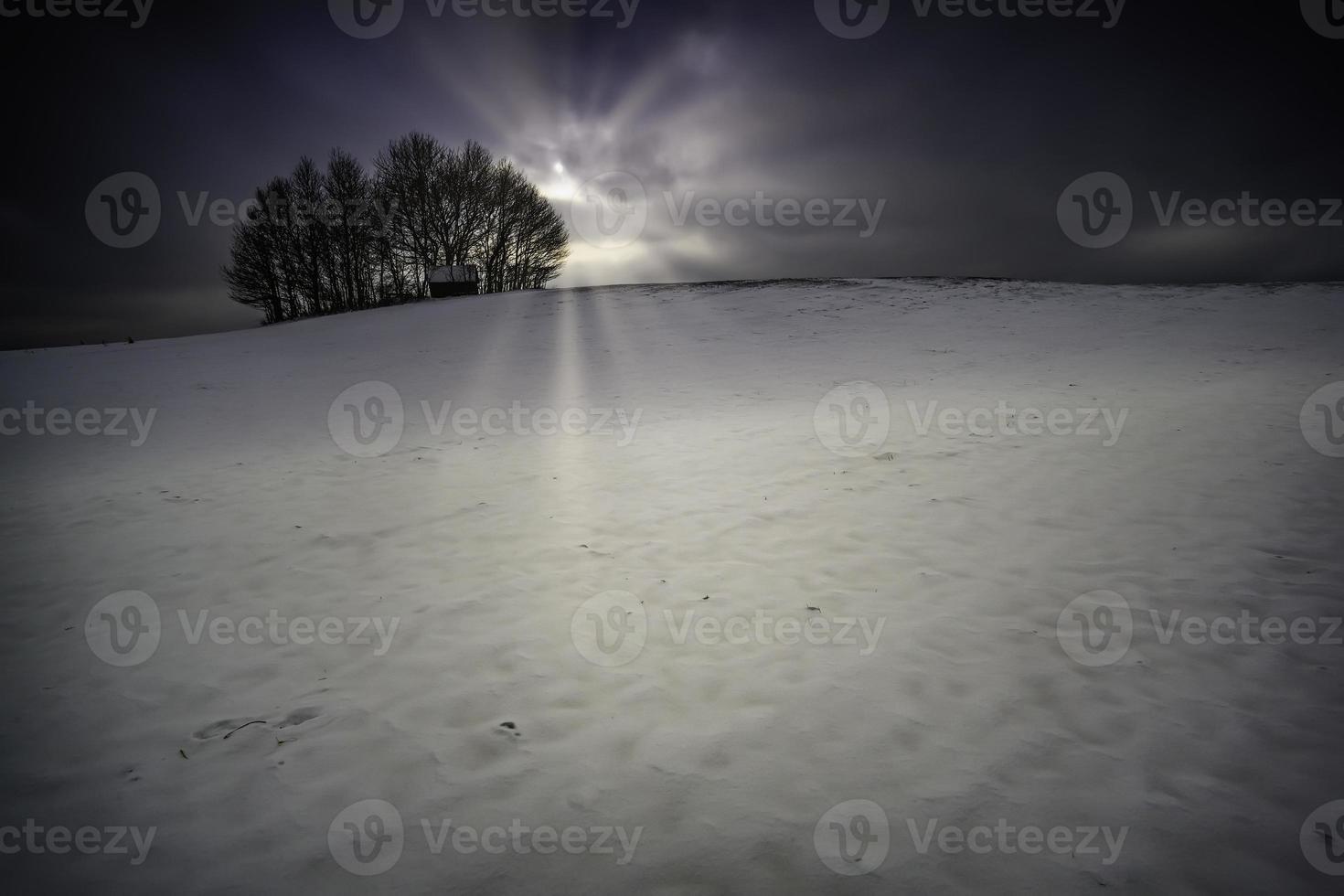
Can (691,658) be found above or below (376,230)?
below

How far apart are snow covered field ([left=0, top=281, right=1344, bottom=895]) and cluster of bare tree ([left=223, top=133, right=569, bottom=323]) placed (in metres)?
26.8

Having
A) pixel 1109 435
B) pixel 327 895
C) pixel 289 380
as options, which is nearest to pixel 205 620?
pixel 327 895

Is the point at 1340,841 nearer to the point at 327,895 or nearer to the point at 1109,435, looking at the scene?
the point at 327,895

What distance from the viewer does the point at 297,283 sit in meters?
33.9

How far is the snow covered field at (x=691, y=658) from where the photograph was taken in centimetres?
246

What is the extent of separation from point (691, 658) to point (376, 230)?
3775 centimetres

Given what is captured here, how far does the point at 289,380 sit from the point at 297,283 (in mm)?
24875

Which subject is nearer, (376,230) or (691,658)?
(691,658)

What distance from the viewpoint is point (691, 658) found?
3.84 m

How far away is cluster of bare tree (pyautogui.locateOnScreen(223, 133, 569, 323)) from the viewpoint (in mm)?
31750

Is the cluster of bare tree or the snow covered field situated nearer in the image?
the snow covered field

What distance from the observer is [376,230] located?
32.3m

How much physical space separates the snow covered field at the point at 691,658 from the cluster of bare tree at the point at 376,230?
2676 cm

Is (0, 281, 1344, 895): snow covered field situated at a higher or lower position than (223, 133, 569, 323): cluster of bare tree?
lower
